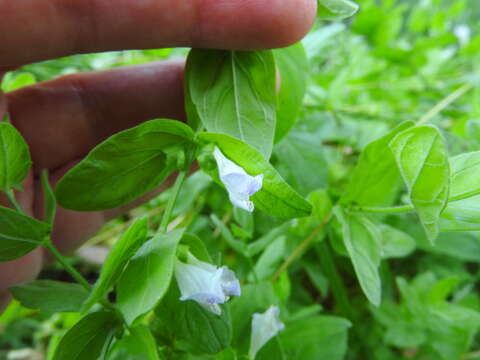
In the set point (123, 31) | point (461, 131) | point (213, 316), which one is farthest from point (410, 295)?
point (123, 31)

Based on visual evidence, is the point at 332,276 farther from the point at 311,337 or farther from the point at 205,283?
the point at 205,283

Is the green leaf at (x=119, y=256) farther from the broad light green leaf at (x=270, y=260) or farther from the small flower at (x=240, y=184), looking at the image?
the broad light green leaf at (x=270, y=260)

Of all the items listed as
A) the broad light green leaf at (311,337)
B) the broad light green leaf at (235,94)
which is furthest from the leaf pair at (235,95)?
the broad light green leaf at (311,337)

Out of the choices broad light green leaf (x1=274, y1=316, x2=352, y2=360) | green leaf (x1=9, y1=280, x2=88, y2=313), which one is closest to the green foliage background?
broad light green leaf (x1=274, y1=316, x2=352, y2=360)

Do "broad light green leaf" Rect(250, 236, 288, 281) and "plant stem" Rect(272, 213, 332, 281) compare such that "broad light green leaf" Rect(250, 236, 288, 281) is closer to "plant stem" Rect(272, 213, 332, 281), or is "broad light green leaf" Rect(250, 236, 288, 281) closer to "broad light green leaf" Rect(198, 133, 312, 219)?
"plant stem" Rect(272, 213, 332, 281)

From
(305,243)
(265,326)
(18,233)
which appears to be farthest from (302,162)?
(18,233)

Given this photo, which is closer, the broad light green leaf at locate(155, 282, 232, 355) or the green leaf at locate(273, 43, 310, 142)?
the broad light green leaf at locate(155, 282, 232, 355)

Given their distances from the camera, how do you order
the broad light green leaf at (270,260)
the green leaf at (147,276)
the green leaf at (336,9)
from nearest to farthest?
the green leaf at (147,276) → the green leaf at (336,9) → the broad light green leaf at (270,260)

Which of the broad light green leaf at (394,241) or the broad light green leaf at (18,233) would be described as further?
the broad light green leaf at (394,241)
